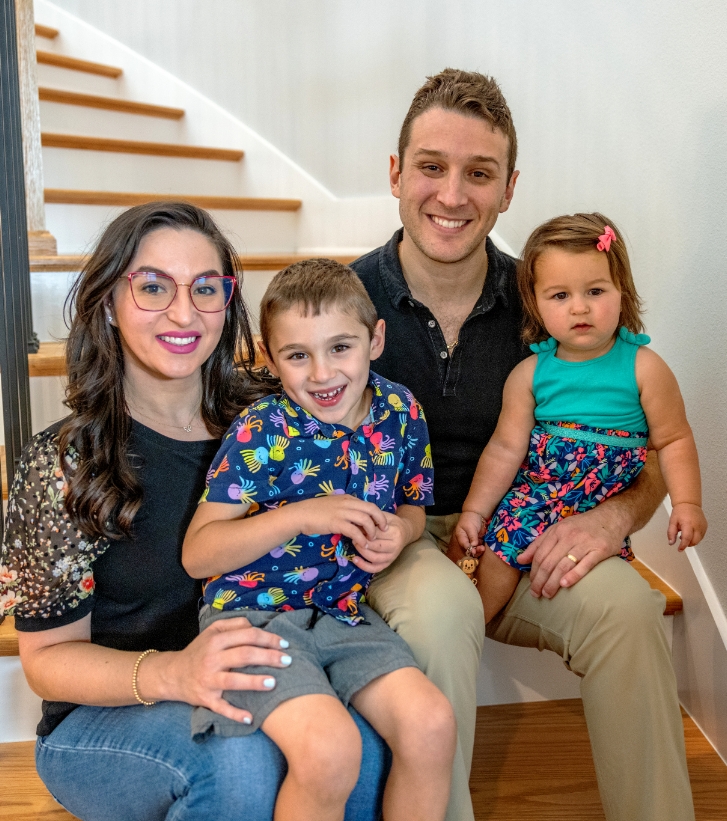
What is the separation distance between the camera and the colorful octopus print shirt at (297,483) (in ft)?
4.12

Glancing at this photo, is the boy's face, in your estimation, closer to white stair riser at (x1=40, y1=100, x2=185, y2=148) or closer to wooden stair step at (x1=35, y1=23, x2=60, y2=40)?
white stair riser at (x1=40, y1=100, x2=185, y2=148)

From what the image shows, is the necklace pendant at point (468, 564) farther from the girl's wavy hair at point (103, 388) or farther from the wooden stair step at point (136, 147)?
the wooden stair step at point (136, 147)

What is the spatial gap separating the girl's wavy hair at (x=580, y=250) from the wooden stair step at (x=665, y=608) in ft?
1.62

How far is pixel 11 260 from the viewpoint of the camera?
183 cm

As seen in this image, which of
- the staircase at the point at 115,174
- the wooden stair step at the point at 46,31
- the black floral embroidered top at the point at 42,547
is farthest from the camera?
the wooden stair step at the point at 46,31

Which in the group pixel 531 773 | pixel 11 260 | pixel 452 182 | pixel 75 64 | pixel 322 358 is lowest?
pixel 531 773

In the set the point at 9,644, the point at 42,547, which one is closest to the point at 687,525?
the point at 42,547

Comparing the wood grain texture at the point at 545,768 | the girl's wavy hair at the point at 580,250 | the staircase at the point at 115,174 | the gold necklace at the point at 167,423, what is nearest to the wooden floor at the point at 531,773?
the wood grain texture at the point at 545,768

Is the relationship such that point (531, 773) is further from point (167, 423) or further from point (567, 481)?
point (167, 423)

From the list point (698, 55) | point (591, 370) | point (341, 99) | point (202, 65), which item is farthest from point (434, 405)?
point (202, 65)

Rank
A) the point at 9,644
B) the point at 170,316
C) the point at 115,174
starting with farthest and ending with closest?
the point at 115,174 → the point at 9,644 → the point at 170,316

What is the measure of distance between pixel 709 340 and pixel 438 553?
75 centimetres

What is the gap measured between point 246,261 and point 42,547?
1643mm

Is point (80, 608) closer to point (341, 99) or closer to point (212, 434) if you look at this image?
point (212, 434)
